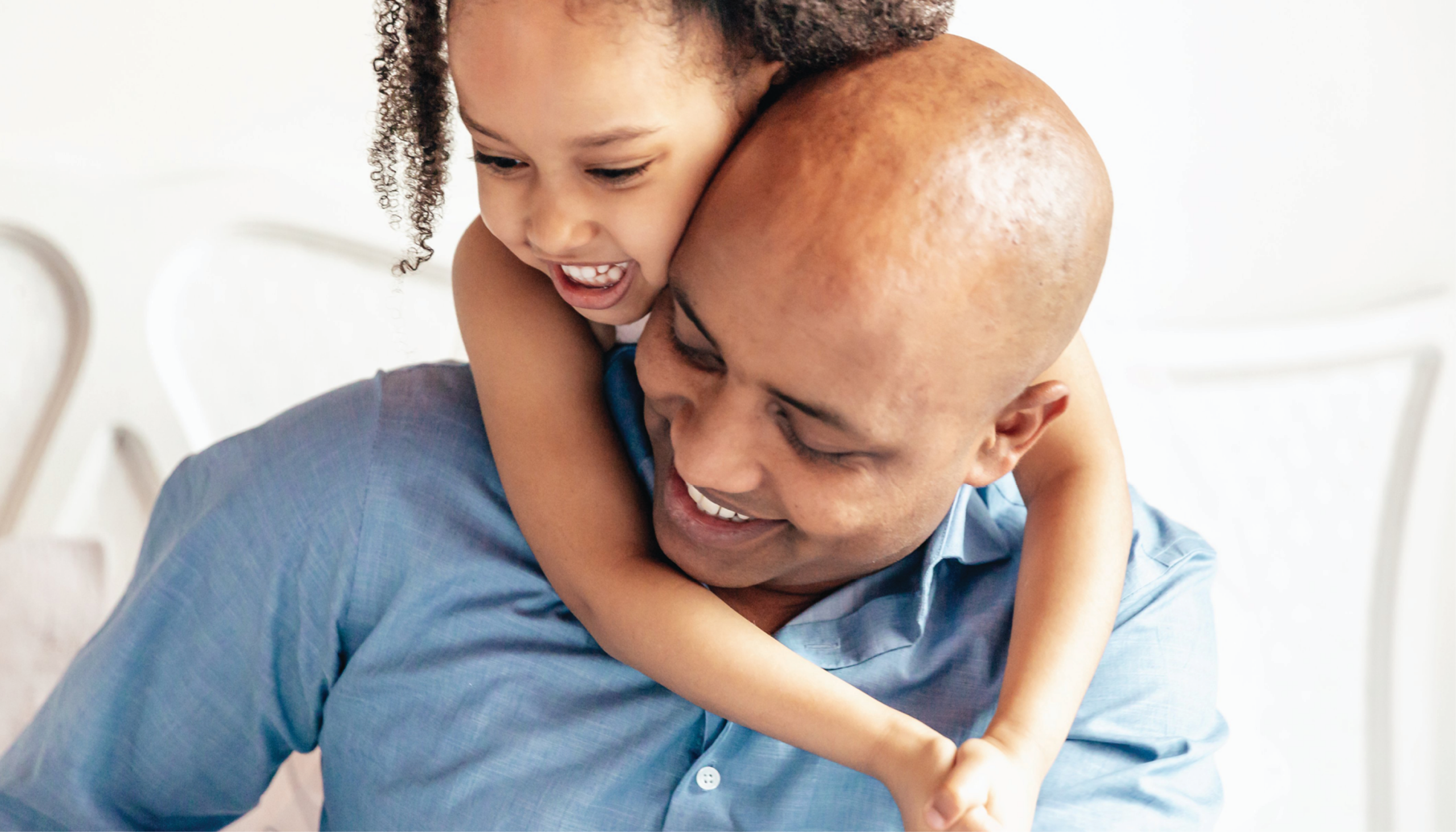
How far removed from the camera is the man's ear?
1.14 metres

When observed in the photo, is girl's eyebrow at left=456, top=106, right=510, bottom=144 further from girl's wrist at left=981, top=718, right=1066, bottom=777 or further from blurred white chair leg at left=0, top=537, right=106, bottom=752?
blurred white chair leg at left=0, top=537, right=106, bottom=752

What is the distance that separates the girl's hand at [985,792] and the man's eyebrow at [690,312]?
1.34 feet

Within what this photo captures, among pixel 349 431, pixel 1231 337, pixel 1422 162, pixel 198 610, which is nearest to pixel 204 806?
pixel 198 610

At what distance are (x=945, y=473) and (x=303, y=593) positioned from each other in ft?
2.35

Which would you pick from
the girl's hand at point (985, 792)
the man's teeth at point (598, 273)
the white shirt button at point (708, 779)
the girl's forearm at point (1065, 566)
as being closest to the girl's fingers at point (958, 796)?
the girl's hand at point (985, 792)

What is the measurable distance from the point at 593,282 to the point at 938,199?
0.41 m

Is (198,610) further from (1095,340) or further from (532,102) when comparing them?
(1095,340)

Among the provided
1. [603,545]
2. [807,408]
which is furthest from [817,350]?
[603,545]

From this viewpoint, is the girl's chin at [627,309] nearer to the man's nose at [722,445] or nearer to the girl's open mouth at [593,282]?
the girl's open mouth at [593,282]

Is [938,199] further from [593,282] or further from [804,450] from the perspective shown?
[593,282]

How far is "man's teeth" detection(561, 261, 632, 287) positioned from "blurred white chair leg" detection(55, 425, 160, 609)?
147 centimetres

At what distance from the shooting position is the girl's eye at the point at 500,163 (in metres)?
1.16

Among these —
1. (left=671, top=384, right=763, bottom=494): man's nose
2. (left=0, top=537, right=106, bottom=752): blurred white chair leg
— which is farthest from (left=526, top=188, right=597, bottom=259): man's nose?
(left=0, top=537, right=106, bottom=752): blurred white chair leg

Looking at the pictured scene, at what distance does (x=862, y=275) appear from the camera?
96cm
